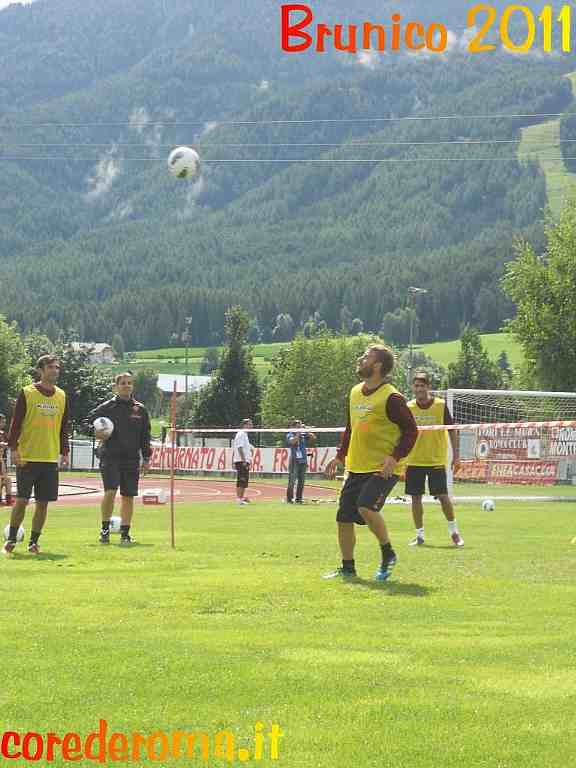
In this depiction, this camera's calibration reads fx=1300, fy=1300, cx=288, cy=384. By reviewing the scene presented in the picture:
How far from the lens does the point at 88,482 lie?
48812mm

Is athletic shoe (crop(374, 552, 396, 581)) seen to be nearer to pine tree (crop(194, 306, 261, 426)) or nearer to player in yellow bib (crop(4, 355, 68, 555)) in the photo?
player in yellow bib (crop(4, 355, 68, 555))

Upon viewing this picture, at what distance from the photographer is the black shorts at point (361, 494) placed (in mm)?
11109

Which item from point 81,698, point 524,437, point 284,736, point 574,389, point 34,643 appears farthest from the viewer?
point 574,389

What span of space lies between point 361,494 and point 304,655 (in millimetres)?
3957

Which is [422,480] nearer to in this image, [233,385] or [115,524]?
[115,524]

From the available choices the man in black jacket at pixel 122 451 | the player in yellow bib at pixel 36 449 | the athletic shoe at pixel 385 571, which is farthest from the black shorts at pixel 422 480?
the athletic shoe at pixel 385 571

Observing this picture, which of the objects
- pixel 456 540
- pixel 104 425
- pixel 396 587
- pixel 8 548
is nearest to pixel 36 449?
pixel 8 548

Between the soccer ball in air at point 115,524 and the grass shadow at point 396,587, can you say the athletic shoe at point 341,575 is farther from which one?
the soccer ball in air at point 115,524

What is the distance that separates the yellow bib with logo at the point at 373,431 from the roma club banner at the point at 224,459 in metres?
42.0

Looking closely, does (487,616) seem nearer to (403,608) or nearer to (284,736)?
(403,608)

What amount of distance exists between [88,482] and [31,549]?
35.3 metres

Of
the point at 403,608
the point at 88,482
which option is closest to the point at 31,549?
the point at 403,608

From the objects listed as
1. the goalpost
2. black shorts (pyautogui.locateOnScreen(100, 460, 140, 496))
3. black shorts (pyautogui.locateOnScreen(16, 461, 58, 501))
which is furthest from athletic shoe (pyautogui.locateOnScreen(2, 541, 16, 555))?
the goalpost

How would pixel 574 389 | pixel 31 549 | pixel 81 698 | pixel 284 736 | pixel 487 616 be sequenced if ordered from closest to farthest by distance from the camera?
1. pixel 284 736
2. pixel 81 698
3. pixel 487 616
4. pixel 31 549
5. pixel 574 389
